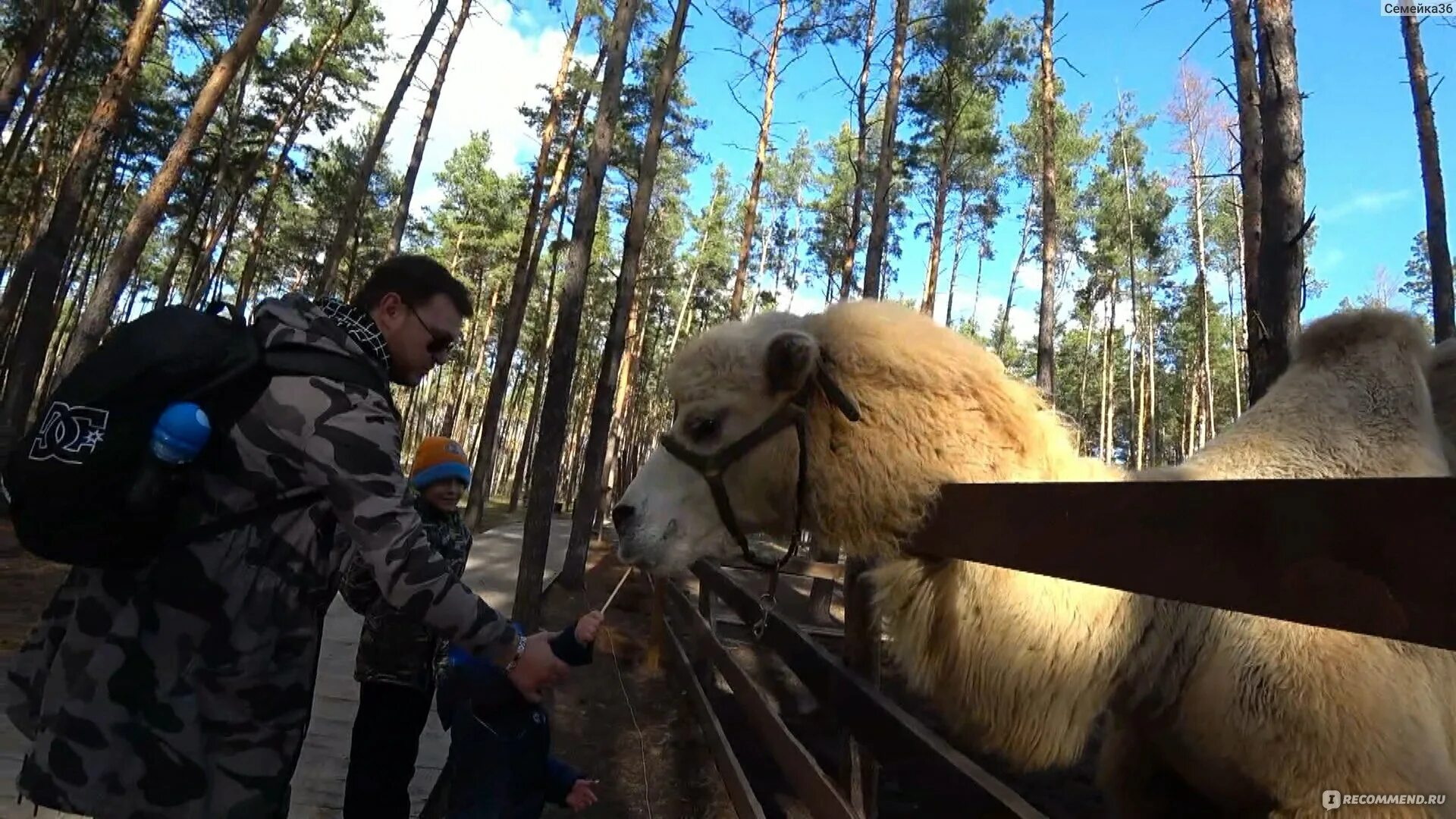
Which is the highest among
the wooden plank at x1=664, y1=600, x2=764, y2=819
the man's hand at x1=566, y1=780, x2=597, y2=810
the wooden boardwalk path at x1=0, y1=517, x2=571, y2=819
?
the man's hand at x1=566, y1=780, x2=597, y2=810

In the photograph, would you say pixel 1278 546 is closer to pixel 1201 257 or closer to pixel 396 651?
pixel 396 651

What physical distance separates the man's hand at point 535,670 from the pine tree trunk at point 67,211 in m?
10.1

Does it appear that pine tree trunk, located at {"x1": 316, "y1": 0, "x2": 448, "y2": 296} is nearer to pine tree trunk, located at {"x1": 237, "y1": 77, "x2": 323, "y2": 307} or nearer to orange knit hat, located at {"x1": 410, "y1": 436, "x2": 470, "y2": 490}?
pine tree trunk, located at {"x1": 237, "y1": 77, "x2": 323, "y2": 307}

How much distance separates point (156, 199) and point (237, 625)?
30.0 ft

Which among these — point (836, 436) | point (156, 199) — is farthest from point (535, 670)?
point (156, 199)

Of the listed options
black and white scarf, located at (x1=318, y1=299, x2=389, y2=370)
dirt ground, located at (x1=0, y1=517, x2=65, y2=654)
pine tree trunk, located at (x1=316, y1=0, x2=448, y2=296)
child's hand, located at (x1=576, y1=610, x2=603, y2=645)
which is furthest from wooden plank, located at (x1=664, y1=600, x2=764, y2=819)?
pine tree trunk, located at (x1=316, y1=0, x2=448, y2=296)

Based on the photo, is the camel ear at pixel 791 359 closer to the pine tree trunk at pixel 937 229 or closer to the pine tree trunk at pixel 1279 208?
the pine tree trunk at pixel 1279 208

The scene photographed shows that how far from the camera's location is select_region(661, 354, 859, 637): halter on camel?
221 centimetres

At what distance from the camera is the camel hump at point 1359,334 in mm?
2748

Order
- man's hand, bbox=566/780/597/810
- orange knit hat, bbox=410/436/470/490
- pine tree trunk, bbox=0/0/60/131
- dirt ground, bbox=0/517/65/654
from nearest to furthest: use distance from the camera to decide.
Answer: man's hand, bbox=566/780/597/810 < orange knit hat, bbox=410/436/470/490 < dirt ground, bbox=0/517/65/654 < pine tree trunk, bbox=0/0/60/131

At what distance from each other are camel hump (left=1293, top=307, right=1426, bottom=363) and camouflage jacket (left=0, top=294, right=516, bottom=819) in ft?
9.80

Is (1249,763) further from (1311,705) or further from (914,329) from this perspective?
(914,329)

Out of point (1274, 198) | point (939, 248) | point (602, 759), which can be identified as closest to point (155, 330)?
point (602, 759)

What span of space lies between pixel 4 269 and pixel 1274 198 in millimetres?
36357
